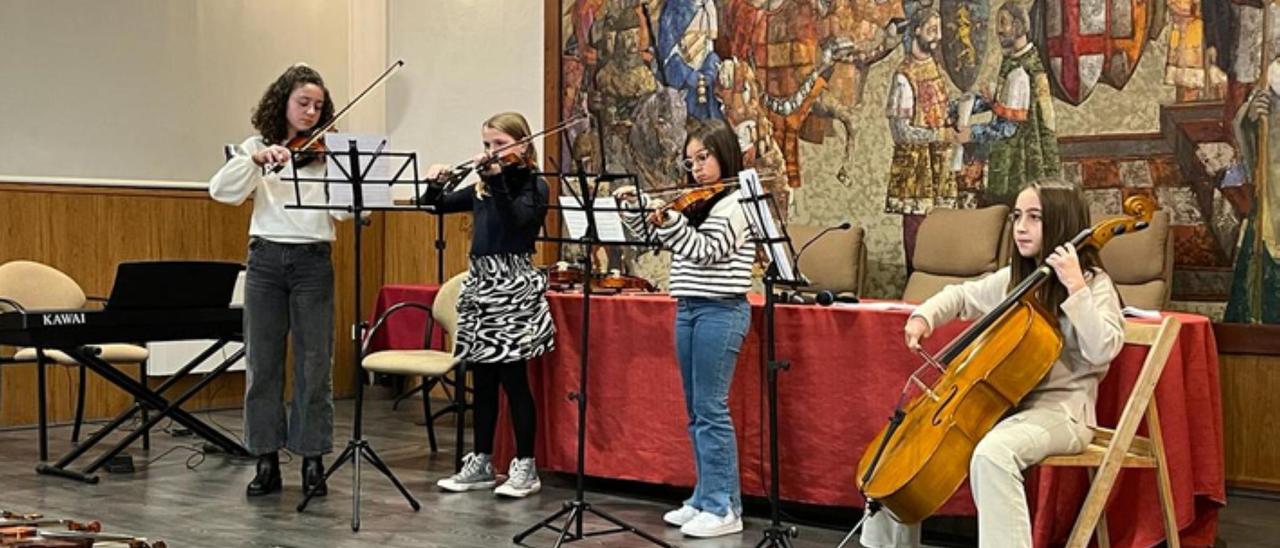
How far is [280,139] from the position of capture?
588 cm

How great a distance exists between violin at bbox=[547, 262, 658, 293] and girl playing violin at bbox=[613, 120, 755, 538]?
3.46 feet

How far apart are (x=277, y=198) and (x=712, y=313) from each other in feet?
5.82

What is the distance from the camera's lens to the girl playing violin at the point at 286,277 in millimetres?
5812

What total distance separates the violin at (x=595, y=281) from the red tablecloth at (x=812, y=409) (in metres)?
0.36

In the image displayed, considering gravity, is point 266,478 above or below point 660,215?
below

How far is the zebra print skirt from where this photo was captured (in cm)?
582

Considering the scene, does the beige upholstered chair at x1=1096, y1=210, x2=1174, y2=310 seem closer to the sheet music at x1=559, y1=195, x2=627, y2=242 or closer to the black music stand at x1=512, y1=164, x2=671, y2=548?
the black music stand at x1=512, y1=164, x2=671, y2=548

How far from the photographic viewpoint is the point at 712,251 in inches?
200

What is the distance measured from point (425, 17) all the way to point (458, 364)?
12.5 ft

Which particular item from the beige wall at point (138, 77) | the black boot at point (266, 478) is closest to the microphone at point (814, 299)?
the black boot at point (266, 478)

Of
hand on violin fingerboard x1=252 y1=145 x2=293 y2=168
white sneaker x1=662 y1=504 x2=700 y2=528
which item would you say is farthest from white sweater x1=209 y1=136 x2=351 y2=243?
white sneaker x1=662 y1=504 x2=700 y2=528

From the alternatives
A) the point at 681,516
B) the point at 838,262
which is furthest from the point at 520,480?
the point at 838,262

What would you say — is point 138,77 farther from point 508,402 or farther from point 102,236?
point 508,402

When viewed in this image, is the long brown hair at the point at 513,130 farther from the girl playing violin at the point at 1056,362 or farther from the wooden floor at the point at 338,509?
the girl playing violin at the point at 1056,362
